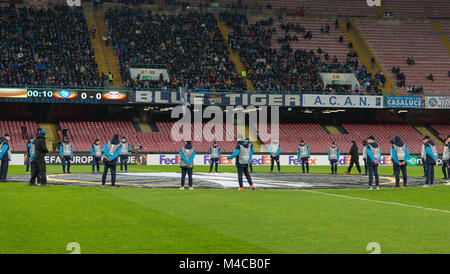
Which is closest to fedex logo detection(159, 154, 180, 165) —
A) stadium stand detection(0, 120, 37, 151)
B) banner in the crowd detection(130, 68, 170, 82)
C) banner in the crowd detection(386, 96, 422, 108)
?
banner in the crowd detection(130, 68, 170, 82)

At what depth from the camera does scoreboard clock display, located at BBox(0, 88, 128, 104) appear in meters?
47.4

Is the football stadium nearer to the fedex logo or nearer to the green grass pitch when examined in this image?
the fedex logo

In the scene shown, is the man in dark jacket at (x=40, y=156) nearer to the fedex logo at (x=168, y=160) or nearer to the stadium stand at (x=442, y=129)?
the fedex logo at (x=168, y=160)

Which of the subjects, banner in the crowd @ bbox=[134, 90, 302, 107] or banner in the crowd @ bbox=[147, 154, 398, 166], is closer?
banner in the crowd @ bbox=[147, 154, 398, 166]

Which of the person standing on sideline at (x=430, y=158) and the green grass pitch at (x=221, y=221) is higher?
the person standing on sideline at (x=430, y=158)

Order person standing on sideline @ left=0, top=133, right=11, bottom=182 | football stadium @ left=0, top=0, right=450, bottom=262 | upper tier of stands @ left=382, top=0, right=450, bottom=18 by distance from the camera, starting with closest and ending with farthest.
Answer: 1. person standing on sideline @ left=0, top=133, right=11, bottom=182
2. football stadium @ left=0, top=0, right=450, bottom=262
3. upper tier of stands @ left=382, top=0, right=450, bottom=18

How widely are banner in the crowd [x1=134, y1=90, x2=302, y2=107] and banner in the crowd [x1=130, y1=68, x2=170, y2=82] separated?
9.53 feet

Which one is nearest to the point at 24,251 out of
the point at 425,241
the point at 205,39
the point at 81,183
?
the point at 425,241

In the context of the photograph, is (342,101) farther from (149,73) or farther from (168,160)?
(168,160)

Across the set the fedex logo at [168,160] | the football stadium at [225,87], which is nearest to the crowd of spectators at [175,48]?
the football stadium at [225,87]

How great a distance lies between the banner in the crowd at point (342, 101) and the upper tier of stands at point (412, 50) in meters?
5.24

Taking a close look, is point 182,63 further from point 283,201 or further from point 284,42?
point 283,201

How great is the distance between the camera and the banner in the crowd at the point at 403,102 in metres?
54.9
